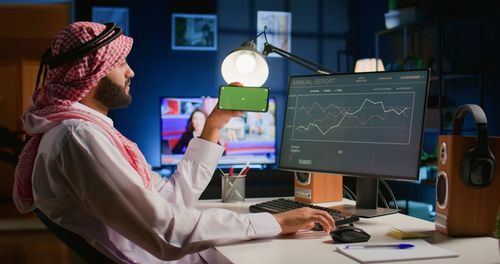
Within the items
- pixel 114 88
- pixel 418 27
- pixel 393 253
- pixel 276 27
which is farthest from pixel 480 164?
pixel 276 27

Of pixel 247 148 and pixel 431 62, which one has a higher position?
pixel 431 62

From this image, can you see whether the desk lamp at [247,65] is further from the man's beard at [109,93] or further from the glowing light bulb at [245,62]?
the man's beard at [109,93]

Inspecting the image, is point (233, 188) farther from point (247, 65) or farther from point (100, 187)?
point (100, 187)

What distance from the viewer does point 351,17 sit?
7.05m

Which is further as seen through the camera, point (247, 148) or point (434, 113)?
point (247, 148)

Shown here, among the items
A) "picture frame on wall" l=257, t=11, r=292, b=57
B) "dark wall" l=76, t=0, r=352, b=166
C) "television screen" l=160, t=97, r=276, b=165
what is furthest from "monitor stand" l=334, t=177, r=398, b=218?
"picture frame on wall" l=257, t=11, r=292, b=57

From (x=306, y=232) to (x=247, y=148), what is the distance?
4662 mm

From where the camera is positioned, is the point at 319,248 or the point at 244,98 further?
the point at 244,98

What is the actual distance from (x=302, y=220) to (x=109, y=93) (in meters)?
0.69

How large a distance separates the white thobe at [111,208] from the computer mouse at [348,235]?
0.15m

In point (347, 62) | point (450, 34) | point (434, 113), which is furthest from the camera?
point (347, 62)

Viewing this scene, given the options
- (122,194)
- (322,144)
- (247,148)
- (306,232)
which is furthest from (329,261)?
(247,148)

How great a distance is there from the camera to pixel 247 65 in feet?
6.91

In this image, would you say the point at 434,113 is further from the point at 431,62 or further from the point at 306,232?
the point at 306,232
